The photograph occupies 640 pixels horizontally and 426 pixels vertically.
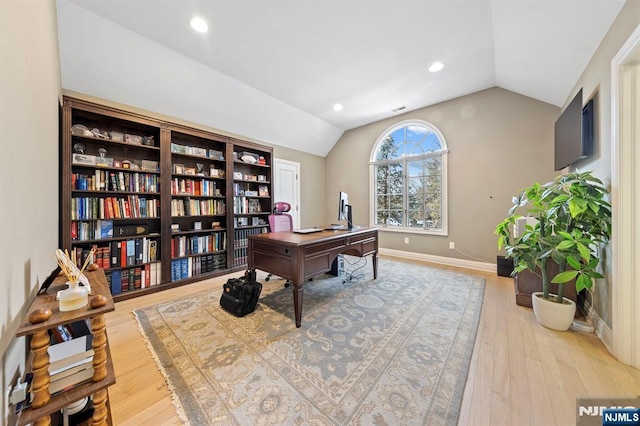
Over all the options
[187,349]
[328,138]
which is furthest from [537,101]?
[187,349]

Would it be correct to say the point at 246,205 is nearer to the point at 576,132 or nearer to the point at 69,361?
the point at 69,361

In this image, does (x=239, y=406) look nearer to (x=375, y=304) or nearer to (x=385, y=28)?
(x=375, y=304)

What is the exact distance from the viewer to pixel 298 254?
1888mm

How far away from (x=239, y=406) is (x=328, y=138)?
489 cm

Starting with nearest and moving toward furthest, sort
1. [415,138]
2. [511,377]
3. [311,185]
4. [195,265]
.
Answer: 1. [511,377]
2. [195,265]
3. [415,138]
4. [311,185]

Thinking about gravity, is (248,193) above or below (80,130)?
below

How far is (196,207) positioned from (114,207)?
0.91 meters

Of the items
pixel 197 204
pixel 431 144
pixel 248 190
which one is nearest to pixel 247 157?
pixel 248 190

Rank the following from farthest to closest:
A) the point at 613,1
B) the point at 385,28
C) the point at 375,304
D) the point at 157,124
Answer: the point at 157,124
the point at 375,304
the point at 385,28
the point at 613,1

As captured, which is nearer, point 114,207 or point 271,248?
point 271,248

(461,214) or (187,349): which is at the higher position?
(461,214)

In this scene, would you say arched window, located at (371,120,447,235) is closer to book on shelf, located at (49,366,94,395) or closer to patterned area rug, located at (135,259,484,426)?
patterned area rug, located at (135,259,484,426)

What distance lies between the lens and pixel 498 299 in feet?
8.14

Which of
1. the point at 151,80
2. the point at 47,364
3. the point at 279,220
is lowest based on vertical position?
the point at 47,364
